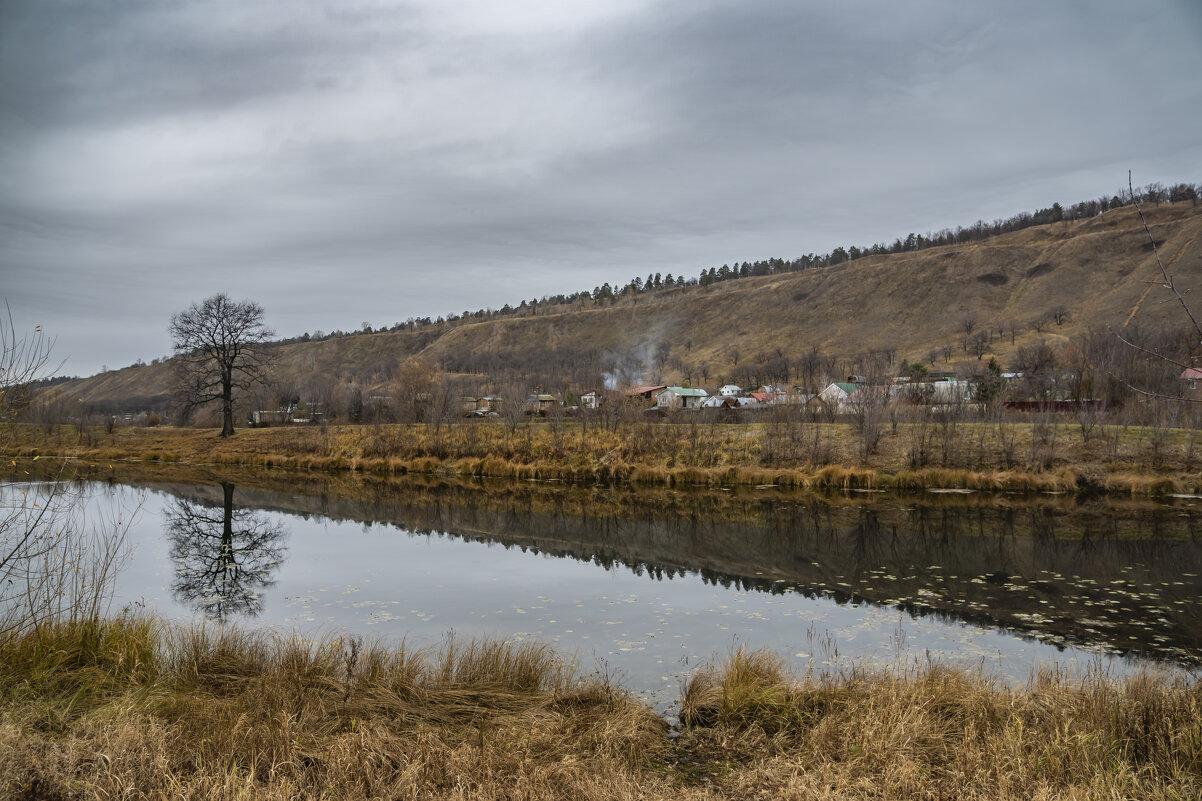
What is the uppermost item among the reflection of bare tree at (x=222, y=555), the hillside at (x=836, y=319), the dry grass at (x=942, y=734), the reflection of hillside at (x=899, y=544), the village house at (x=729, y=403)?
the hillside at (x=836, y=319)

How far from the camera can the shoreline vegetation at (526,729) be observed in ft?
17.9

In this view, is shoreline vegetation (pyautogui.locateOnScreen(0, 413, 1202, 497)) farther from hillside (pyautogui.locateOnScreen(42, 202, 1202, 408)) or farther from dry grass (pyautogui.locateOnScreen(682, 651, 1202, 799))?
hillside (pyautogui.locateOnScreen(42, 202, 1202, 408))

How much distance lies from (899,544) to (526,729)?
14.8 m

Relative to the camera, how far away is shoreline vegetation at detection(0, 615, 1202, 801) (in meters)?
5.45

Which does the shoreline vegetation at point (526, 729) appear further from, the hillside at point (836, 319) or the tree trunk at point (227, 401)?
the hillside at point (836, 319)

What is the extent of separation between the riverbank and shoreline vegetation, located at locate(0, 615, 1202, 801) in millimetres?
23935

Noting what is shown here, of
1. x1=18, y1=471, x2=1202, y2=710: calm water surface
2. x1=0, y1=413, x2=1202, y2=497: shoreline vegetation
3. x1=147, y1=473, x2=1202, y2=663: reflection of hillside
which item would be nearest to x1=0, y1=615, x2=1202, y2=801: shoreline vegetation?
x1=18, y1=471, x2=1202, y2=710: calm water surface

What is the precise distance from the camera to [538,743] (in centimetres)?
651

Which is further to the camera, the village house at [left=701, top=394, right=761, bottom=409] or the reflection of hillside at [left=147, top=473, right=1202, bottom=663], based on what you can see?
the village house at [left=701, top=394, right=761, bottom=409]

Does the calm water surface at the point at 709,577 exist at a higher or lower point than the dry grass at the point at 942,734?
lower

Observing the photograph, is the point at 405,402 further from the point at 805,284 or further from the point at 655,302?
the point at 655,302

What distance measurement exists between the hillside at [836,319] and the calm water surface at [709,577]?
64366 millimetres

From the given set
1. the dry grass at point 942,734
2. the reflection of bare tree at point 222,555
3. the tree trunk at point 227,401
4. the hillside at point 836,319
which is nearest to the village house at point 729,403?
the hillside at point 836,319

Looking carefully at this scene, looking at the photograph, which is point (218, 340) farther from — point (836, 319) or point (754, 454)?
point (836, 319)
